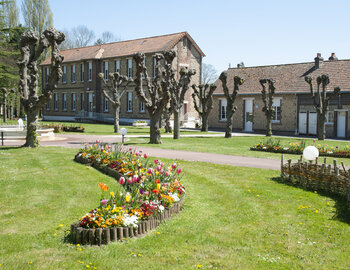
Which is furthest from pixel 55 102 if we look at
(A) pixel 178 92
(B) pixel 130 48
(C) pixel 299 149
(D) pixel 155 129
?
(C) pixel 299 149

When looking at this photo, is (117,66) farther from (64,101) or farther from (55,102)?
(55,102)

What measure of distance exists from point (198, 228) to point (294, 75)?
3287 cm

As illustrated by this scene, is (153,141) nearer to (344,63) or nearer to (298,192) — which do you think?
(298,192)

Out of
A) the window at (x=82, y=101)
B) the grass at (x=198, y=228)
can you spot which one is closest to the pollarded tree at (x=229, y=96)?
the grass at (x=198, y=228)

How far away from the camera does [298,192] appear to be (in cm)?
1020

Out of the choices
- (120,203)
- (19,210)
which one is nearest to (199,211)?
(120,203)

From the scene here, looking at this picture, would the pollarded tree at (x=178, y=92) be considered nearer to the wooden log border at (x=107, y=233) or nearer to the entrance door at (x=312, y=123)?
the entrance door at (x=312, y=123)

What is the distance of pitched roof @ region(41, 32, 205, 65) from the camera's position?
43.3m

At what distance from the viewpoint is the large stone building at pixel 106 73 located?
44.3 meters

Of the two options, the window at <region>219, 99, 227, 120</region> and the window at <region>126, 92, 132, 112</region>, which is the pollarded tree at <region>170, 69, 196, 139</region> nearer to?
the window at <region>219, 99, 227, 120</region>

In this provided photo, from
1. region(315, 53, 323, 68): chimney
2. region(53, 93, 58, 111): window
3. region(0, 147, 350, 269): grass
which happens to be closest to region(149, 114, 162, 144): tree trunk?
region(0, 147, 350, 269): grass

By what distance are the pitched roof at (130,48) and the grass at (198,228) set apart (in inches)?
1311

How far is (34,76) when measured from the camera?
18344 mm

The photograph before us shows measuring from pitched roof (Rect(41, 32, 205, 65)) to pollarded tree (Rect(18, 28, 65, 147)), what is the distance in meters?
24.6
